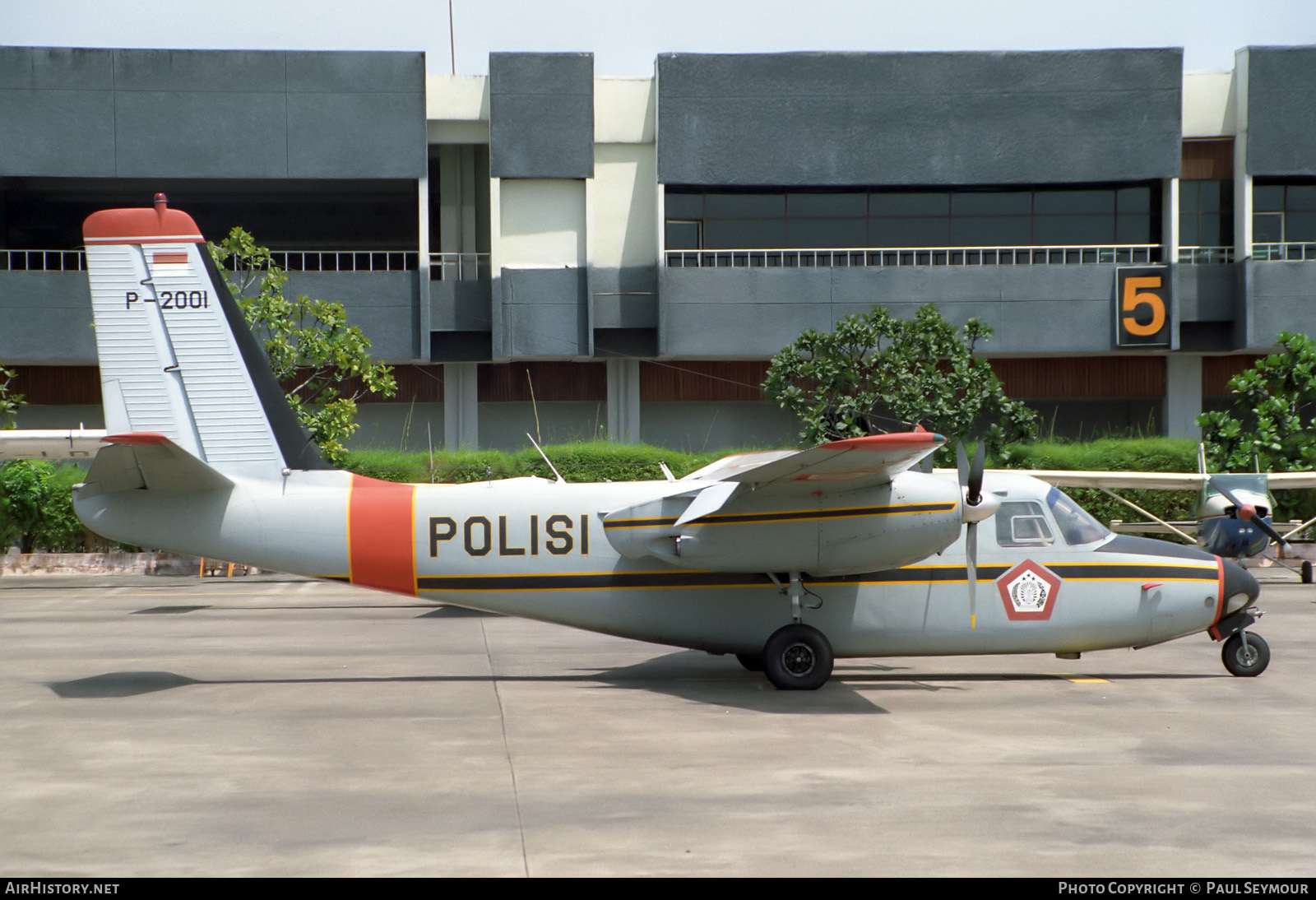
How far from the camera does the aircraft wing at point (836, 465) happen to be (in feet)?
36.0

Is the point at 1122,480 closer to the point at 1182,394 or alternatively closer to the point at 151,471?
→ the point at 151,471

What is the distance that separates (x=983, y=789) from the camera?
8844mm

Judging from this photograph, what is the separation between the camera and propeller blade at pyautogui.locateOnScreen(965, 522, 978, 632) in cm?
1298

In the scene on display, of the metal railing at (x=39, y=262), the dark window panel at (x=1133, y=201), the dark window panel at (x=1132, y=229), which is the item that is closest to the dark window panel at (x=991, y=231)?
the dark window panel at (x=1132, y=229)

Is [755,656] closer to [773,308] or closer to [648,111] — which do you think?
[773,308]

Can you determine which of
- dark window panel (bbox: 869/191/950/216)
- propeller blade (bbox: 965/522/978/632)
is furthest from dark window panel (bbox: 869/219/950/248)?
propeller blade (bbox: 965/522/978/632)

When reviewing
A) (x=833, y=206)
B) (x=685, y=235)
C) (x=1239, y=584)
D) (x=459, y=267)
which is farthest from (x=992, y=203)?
(x=1239, y=584)

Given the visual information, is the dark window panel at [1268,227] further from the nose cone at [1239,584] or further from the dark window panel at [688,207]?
the nose cone at [1239,584]

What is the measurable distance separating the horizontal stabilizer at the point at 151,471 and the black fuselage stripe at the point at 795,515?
461 centimetres

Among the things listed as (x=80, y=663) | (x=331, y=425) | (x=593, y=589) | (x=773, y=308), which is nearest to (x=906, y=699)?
(x=593, y=589)

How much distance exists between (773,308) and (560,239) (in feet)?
22.4

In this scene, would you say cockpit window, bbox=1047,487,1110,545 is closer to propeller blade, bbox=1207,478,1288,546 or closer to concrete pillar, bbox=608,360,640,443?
propeller blade, bbox=1207,478,1288,546

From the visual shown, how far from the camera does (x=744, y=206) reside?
37250 mm
